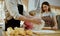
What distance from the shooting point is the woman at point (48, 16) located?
1.29 m

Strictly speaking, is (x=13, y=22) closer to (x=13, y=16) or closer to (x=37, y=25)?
(x=13, y=16)

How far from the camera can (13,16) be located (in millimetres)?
1214

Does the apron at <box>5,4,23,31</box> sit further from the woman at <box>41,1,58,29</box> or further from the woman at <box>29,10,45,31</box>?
the woman at <box>41,1,58,29</box>

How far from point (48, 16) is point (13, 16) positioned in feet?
1.05

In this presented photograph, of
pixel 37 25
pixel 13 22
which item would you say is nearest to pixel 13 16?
pixel 13 22

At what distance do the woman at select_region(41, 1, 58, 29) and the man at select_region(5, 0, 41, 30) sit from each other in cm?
9

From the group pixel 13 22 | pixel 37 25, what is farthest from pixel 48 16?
pixel 13 22

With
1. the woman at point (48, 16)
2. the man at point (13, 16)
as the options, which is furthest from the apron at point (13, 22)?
the woman at point (48, 16)

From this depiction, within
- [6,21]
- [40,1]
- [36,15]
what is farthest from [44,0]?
[6,21]

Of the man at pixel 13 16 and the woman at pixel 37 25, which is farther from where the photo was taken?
the woman at pixel 37 25

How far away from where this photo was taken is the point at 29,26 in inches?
49.4

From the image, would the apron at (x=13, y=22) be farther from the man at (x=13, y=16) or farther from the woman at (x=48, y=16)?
the woman at (x=48, y=16)

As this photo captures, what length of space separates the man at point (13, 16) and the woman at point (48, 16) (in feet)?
0.30

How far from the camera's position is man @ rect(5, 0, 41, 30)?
116 cm
